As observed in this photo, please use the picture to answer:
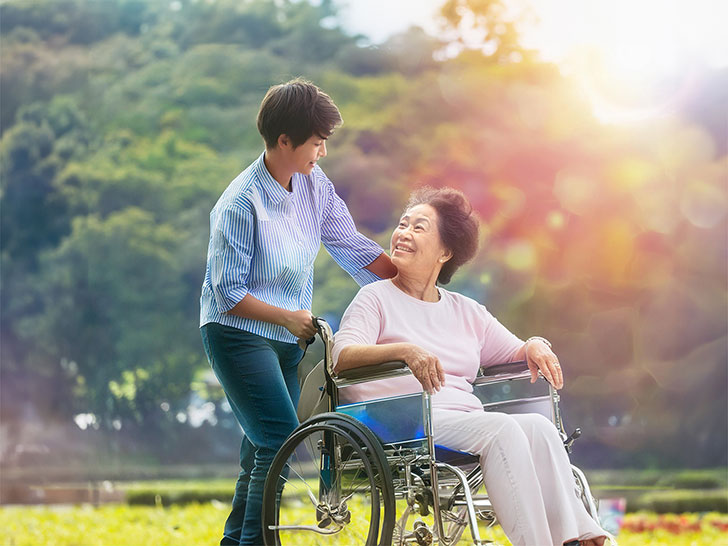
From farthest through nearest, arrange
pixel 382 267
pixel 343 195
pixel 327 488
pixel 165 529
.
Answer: pixel 343 195, pixel 165 529, pixel 382 267, pixel 327 488

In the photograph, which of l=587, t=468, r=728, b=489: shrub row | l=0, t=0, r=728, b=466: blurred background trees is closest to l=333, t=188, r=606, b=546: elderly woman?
l=0, t=0, r=728, b=466: blurred background trees

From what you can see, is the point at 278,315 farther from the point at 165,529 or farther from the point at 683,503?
the point at 683,503

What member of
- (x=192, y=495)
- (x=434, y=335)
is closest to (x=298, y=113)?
(x=434, y=335)

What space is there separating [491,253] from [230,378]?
7188mm

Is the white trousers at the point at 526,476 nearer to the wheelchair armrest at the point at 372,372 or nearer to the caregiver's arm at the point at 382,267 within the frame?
the wheelchair armrest at the point at 372,372

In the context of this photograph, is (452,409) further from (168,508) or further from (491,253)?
(491,253)

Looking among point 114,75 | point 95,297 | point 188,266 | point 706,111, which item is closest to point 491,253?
point 706,111

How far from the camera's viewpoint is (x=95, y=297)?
424 inches

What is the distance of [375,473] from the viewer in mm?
1995

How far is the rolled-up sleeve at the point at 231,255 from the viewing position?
87.3 inches

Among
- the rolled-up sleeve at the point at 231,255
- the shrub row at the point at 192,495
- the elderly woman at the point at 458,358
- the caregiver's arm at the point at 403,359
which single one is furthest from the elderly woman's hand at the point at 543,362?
the shrub row at the point at 192,495

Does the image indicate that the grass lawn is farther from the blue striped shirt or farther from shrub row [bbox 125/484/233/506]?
the blue striped shirt

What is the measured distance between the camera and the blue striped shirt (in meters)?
2.24

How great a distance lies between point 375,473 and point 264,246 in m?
0.63
